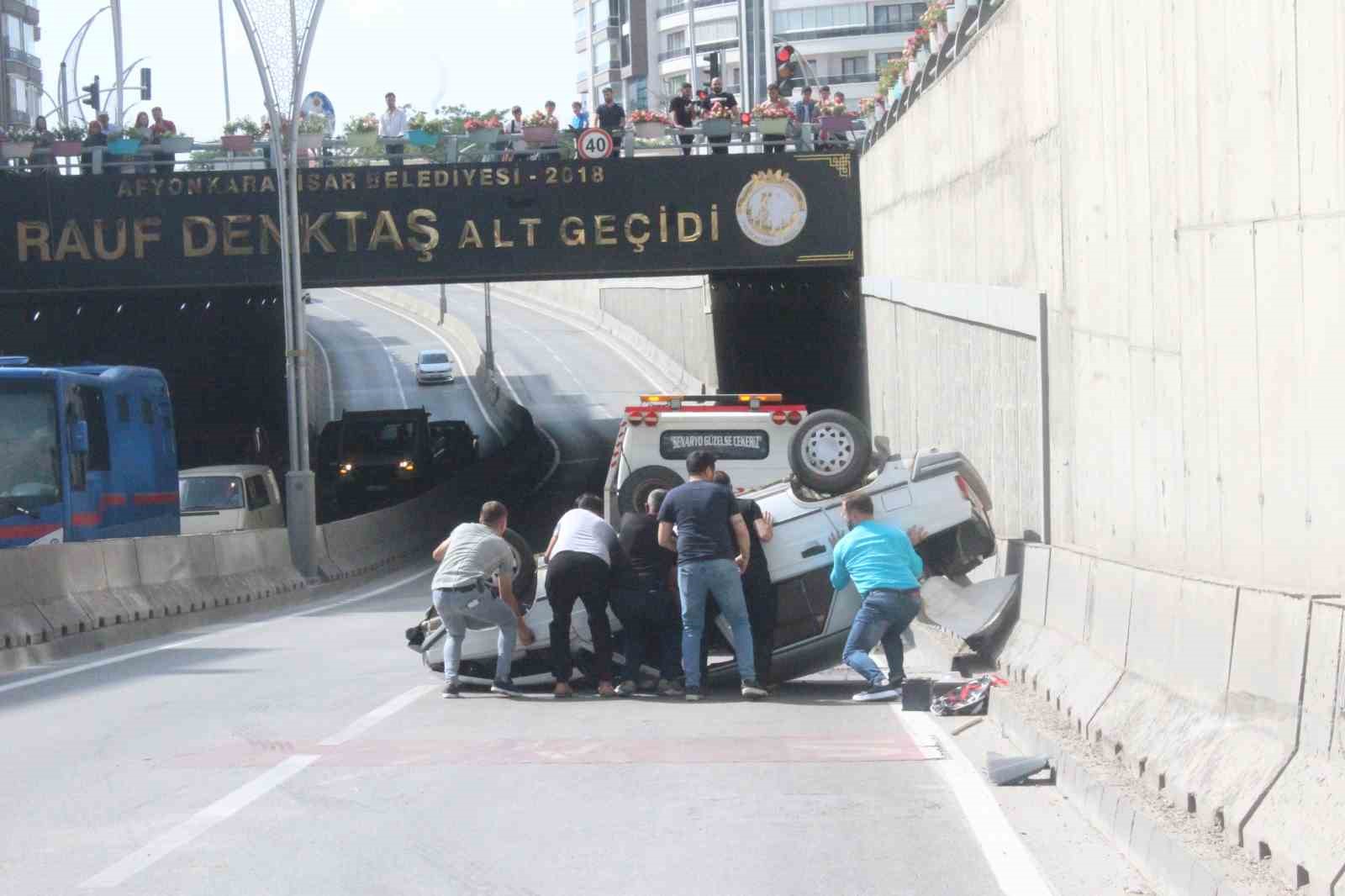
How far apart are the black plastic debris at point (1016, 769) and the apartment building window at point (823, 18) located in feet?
346

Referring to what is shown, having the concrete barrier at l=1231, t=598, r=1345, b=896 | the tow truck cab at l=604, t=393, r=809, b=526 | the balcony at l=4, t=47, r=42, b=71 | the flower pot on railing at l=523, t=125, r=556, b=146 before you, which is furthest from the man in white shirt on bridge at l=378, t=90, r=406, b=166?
the balcony at l=4, t=47, r=42, b=71

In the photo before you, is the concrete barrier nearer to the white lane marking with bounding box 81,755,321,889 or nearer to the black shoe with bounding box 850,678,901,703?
the white lane marking with bounding box 81,755,321,889

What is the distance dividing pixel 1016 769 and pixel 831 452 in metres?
6.41

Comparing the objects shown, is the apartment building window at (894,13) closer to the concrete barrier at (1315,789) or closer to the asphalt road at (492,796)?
the asphalt road at (492,796)

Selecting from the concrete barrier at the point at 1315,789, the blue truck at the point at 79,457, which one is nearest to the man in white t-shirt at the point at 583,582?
the concrete barrier at the point at 1315,789

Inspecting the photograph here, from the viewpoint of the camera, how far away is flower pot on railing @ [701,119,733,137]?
33.1m

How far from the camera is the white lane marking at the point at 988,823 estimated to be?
6.94 metres

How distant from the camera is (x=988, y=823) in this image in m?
8.05

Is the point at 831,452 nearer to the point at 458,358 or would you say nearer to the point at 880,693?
the point at 880,693

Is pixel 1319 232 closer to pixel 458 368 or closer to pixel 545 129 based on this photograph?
pixel 545 129

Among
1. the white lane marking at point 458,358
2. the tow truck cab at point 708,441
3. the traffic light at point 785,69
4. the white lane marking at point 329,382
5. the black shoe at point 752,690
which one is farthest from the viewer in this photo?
the white lane marking at point 329,382

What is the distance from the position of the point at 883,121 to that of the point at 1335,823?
2339 centimetres

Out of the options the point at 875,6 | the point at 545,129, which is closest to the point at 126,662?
the point at 545,129

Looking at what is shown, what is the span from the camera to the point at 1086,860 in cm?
723
